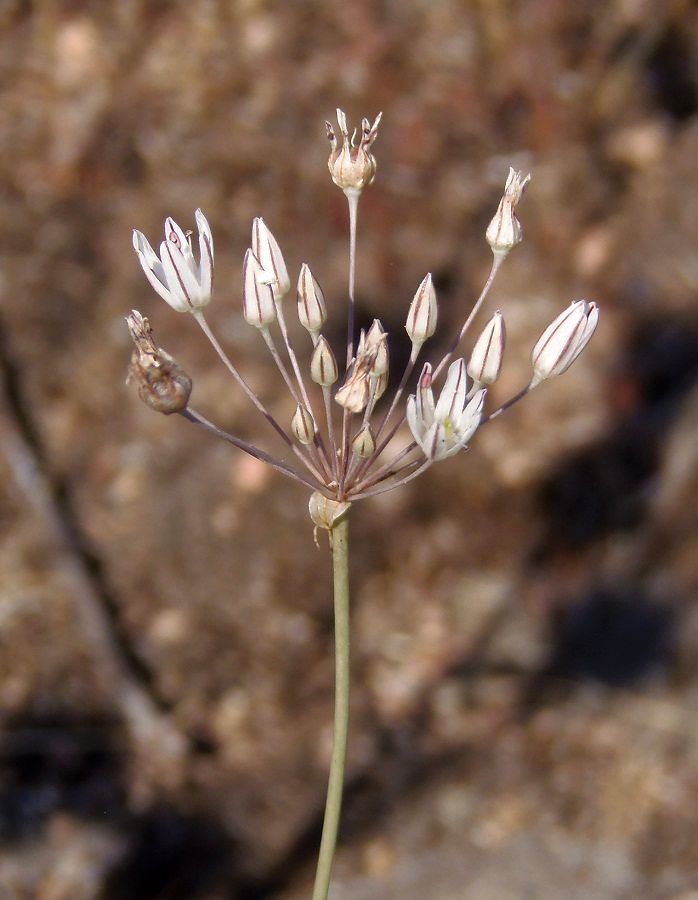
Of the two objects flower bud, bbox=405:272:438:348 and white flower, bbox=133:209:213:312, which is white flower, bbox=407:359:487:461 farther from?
white flower, bbox=133:209:213:312

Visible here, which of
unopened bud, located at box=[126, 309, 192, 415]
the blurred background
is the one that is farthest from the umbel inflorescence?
the blurred background

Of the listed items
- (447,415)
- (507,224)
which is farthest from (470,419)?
(507,224)

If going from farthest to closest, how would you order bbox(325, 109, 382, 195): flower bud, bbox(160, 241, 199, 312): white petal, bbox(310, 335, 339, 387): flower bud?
bbox(325, 109, 382, 195): flower bud < bbox(160, 241, 199, 312): white petal < bbox(310, 335, 339, 387): flower bud

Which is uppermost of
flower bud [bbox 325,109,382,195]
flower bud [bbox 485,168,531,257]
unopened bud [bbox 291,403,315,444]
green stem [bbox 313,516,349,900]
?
flower bud [bbox 325,109,382,195]

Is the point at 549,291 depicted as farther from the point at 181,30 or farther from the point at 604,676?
the point at 181,30

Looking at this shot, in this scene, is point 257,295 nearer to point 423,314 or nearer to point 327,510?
point 423,314

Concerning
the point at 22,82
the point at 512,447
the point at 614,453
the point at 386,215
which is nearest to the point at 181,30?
the point at 22,82
